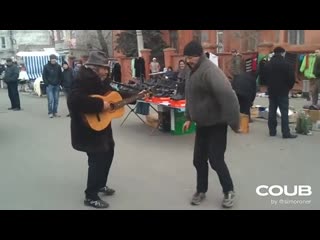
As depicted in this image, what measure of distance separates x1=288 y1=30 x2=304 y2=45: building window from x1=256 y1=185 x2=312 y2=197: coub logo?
1358cm

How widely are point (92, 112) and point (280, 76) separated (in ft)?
15.7

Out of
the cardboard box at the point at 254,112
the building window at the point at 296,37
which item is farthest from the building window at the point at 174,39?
the cardboard box at the point at 254,112

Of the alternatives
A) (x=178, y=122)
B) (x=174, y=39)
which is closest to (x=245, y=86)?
(x=178, y=122)

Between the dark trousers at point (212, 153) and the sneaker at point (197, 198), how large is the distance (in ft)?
0.17

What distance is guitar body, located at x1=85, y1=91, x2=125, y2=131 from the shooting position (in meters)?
4.97

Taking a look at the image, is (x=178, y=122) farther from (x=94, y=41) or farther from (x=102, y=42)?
(x=94, y=41)

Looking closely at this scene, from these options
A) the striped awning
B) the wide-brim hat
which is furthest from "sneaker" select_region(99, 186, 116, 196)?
the striped awning

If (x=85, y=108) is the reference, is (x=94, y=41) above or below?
above

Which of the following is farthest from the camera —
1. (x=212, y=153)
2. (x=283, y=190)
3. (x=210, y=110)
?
(x=283, y=190)

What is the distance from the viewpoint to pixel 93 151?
498cm

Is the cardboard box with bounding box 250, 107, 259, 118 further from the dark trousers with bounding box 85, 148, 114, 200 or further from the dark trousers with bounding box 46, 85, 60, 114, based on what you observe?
the dark trousers with bounding box 85, 148, 114, 200

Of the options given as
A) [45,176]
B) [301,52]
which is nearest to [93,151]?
[45,176]

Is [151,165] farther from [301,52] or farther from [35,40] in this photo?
[35,40]

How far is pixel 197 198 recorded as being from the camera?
513 cm
